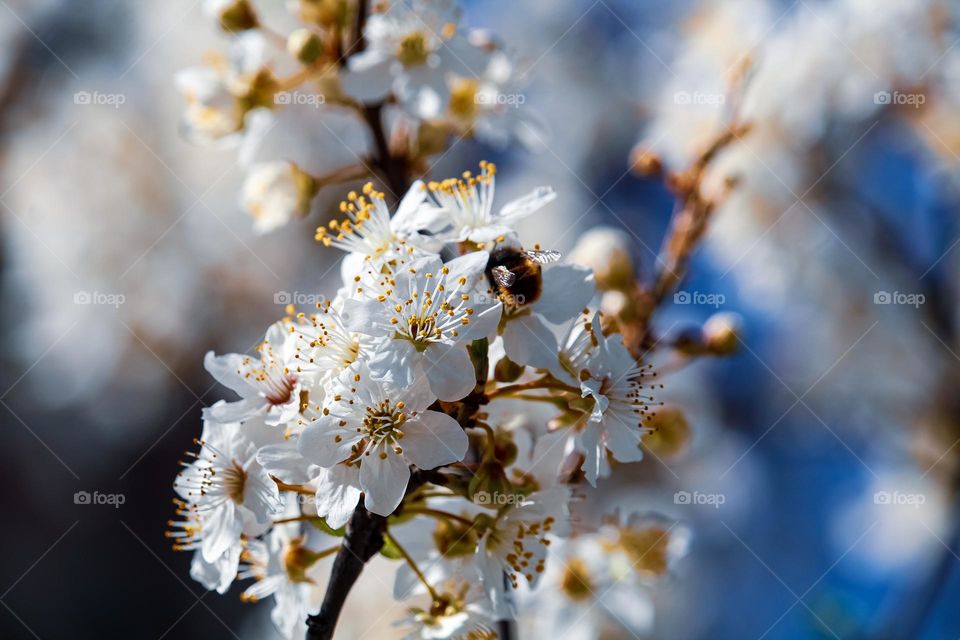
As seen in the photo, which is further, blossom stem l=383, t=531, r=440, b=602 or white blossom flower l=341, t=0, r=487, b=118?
white blossom flower l=341, t=0, r=487, b=118

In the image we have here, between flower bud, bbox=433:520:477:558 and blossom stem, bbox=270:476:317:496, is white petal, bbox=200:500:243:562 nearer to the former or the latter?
blossom stem, bbox=270:476:317:496

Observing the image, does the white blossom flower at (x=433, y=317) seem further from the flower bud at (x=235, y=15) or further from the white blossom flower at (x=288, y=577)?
the flower bud at (x=235, y=15)

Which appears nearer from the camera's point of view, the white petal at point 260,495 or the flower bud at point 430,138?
the white petal at point 260,495

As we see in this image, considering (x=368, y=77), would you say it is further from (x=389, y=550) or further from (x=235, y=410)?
(x=389, y=550)

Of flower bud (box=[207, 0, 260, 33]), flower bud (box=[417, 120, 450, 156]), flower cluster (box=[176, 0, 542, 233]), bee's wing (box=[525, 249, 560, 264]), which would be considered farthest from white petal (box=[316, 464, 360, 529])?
flower bud (box=[207, 0, 260, 33])

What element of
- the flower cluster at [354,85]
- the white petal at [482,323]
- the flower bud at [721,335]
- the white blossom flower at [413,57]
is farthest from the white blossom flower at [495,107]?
the white petal at [482,323]

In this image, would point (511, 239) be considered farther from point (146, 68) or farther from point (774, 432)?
point (146, 68)

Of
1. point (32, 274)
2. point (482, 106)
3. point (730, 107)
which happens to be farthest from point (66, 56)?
point (730, 107)
